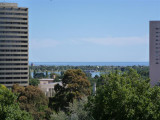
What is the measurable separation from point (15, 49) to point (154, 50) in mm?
30864

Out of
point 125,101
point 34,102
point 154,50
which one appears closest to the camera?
point 125,101

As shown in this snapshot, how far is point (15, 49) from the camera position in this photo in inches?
2857

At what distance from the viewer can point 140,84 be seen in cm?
1864

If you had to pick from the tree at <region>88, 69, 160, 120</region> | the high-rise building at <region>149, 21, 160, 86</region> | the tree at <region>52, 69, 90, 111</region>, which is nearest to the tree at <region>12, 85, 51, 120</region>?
the tree at <region>52, 69, 90, 111</region>

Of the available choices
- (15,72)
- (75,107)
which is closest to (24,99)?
(75,107)

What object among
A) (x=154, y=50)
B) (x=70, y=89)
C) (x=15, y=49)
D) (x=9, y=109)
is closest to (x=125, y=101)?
(x=9, y=109)

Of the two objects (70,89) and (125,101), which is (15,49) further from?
(125,101)

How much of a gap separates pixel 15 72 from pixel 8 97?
5533cm

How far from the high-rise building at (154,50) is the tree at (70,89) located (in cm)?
4368

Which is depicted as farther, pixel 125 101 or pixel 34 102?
pixel 34 102

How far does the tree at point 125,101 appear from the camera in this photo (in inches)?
668

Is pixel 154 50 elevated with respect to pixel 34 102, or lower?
elevated

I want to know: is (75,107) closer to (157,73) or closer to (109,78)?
(109,78)

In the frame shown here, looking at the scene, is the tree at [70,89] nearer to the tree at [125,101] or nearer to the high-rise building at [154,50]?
the tree at [125,101]
